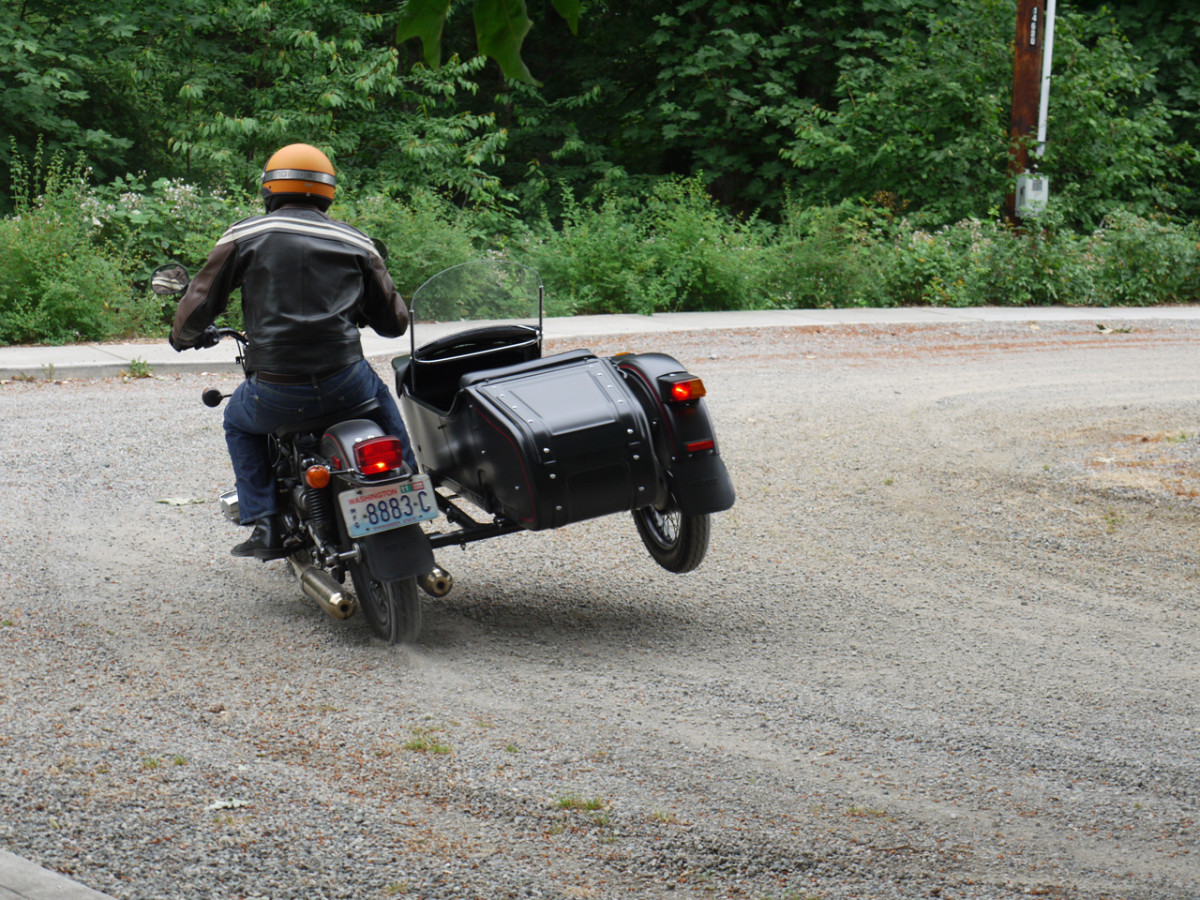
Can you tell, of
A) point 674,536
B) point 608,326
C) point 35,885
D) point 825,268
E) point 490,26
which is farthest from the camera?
point 825,268

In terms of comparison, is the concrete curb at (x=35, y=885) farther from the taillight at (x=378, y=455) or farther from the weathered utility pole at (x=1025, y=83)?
the weathered utility pole at (x=1025, y=83)

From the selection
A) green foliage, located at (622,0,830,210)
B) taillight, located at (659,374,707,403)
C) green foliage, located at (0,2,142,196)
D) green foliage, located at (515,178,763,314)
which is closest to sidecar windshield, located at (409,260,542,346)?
taillight, located at (659,374,707,403)

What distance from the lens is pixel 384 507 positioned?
14.6 feet

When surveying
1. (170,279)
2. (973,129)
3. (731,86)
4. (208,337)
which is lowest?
(208,337)

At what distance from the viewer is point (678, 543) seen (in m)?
5.29

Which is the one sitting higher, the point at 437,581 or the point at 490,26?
the point at 490,26

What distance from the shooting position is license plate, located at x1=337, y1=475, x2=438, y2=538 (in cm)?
443

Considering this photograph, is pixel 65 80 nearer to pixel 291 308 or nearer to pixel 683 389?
pixel 291 308

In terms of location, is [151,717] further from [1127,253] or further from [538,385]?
[1127,253]

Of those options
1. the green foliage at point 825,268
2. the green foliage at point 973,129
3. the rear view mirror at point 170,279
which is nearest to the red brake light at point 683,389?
the rear view mirror at point 170,279

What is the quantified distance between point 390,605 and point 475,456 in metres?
0.66

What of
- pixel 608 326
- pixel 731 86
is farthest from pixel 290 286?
pixel 731 86

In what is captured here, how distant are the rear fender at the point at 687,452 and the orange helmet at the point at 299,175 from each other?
145 centimetres

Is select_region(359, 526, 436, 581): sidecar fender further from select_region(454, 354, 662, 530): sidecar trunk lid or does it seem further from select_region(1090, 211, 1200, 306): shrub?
select_region(1090, 211, 1200, 306): shrub
